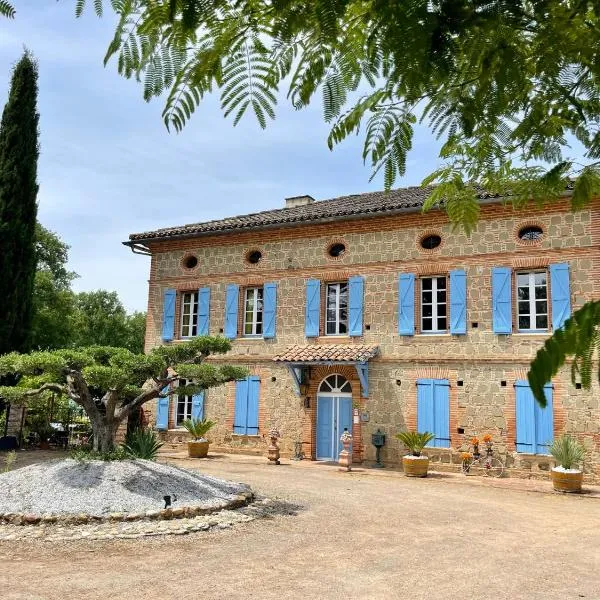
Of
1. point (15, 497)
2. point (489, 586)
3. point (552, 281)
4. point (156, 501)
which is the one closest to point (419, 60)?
point (489, 586)

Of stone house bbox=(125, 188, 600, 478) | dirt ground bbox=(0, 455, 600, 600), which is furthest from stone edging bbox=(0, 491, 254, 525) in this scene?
stone house bbox=(125, 188, 600, 478)

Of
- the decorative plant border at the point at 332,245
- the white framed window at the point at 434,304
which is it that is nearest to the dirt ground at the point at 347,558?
the white framed window at the point at 434,304

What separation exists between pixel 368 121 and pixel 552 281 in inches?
482

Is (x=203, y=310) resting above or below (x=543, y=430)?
above

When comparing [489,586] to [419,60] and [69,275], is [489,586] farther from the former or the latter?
[69,275]

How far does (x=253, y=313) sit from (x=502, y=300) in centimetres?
717

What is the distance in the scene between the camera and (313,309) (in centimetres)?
1623

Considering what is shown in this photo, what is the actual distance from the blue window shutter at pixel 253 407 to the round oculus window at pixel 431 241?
6.10 meters

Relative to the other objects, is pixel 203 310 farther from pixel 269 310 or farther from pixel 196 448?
pixel 196 448

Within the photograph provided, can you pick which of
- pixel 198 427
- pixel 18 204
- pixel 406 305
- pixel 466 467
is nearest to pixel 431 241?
pixel 406 305

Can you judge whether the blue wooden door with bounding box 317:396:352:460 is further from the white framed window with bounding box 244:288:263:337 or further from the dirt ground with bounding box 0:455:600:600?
the dirt ground with bounding box 0:455:600:600

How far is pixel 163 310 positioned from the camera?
1827 cm

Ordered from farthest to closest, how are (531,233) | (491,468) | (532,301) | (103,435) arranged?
(531,233) → (532,301) → (491,468) → (103,435)

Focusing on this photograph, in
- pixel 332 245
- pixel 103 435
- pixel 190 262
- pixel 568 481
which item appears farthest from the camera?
pixel 190 262
